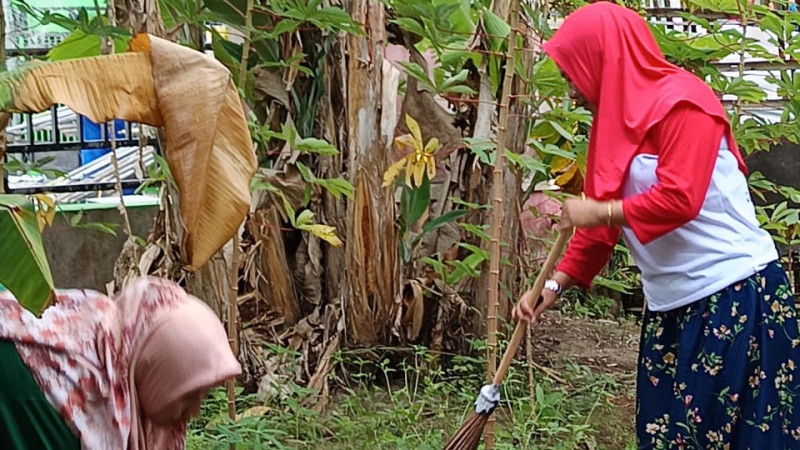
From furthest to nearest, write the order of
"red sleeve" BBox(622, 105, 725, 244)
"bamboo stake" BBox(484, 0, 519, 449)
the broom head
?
the broom head < "bamboo stake" BBox(484, 0, 519, 449) < "red sleeve" BBox(622, 105, 725, 244)

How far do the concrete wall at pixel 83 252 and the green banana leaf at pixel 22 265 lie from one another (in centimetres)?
331

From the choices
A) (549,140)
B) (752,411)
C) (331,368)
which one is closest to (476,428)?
(752,411)

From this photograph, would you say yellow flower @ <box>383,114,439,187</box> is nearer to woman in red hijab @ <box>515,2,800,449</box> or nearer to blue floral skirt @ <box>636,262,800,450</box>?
woman in red hijab @ <box>515,2,800,449</box>

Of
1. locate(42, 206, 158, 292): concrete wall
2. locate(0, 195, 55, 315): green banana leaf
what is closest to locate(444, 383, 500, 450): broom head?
locate(0, 195, 55, 315): green banana leaf

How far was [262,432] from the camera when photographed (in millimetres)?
2555

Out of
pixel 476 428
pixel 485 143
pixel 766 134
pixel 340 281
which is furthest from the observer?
pixel 340 281

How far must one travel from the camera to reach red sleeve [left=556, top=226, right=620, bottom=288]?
270cm

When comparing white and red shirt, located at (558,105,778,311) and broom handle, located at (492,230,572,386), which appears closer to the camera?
white and red shirt, located at (558,105,778,311)

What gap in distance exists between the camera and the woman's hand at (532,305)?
2.70 metres

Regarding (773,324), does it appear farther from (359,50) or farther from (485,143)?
(359,50)

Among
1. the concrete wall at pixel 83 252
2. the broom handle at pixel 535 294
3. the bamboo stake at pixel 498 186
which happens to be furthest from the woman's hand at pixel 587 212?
the concrete wall at pixel 83 252

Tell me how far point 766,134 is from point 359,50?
1.45 metres

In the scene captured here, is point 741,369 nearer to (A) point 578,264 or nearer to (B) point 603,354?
(A) point 578,264

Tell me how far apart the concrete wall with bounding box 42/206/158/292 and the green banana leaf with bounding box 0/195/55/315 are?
3.31 m
